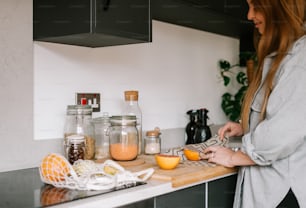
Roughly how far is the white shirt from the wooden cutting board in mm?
119

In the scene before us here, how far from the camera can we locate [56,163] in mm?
1257

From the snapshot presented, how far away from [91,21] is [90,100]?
49cm

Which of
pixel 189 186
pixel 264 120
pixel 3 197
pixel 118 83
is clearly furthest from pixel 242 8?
pixel 3 197

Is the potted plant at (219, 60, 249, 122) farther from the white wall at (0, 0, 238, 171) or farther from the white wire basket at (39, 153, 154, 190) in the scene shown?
the white wire basket at (39, 153, 154, 190)

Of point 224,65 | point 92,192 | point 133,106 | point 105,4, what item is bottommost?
point 92,192

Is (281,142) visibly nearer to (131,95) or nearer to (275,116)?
(275,116)

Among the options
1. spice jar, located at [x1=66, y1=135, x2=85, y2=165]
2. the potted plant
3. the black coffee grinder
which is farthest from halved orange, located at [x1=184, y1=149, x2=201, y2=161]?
the potted plant

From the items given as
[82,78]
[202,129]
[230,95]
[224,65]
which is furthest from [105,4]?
[230,95]

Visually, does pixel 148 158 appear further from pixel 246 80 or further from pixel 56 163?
pixel 246 80

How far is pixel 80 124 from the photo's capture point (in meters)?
1.66

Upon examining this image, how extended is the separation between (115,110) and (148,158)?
0.32 meters

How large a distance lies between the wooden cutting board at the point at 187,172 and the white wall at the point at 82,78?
1.38ft

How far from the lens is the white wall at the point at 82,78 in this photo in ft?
5.03

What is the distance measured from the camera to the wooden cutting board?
135cm
